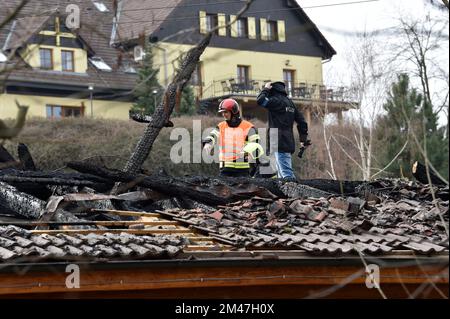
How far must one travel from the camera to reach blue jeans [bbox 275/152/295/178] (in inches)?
624

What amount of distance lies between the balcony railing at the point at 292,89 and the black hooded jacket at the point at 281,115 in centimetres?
2006

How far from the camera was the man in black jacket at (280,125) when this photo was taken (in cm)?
1573

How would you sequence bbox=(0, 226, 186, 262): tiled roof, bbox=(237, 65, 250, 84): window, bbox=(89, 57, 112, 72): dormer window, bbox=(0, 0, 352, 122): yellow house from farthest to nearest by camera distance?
bbox=(237, 65, 250, 84): window < bbox=(89, 57, 112, 72): dormer window < bbox=(0, 226, 186, 262): tiled roof < bbox=(0, 0, 352, 122): yellow house

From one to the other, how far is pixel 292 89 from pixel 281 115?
1131 inches

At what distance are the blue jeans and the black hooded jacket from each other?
0.25 feet

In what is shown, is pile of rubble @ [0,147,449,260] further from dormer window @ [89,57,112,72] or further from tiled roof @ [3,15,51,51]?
tiled roof @ [3,15,51,51]

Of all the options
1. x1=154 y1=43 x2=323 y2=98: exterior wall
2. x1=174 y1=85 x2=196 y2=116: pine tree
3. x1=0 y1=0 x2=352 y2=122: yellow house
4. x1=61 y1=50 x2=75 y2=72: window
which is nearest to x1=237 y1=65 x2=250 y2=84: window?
x1=0 y1=0 x2=352 y2=122: yellow house

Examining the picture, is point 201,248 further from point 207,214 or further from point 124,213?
point 124,213

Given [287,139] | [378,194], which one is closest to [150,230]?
[378,194]

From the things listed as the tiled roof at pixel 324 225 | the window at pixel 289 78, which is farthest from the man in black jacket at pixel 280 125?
the window at pixel 289 78

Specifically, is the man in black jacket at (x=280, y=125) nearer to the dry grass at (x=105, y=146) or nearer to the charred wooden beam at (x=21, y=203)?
the charred wooden beam at (x=21, y=203)

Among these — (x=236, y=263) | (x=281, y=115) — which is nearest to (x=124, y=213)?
(x=236, y=263)
